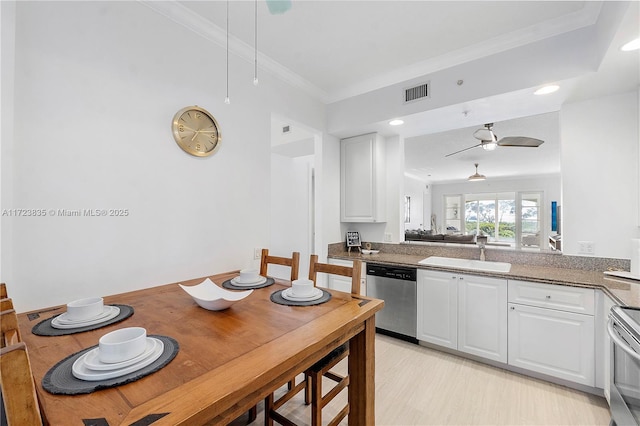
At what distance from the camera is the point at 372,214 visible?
3328mm

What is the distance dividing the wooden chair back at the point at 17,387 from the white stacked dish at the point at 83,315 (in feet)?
2.40

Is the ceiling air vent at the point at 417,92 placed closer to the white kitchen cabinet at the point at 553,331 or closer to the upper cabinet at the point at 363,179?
the upper cabinet at the point at 363,179

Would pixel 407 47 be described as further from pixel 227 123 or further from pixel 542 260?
pixel 542 260

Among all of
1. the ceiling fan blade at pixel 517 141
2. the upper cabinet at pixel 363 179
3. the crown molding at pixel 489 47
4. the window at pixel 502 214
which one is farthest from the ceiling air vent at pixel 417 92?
the window at pixel 502 214

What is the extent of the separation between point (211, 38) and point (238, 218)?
1.46 meters

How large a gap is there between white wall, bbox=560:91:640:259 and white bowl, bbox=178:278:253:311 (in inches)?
109

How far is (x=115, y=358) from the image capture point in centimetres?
81

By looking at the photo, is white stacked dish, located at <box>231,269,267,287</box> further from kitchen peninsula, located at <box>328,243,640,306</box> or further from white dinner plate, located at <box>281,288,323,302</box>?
kitchen peninsula, located at <box>328,243,640,306</box>

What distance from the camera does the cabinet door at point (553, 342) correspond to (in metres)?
1.98

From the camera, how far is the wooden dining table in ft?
2.24

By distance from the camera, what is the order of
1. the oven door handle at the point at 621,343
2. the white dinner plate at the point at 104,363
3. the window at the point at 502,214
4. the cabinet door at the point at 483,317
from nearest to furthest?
the white dinner plate at the point at 104,363
the oven door handle at the point at 621,343
the cabinet door at the point at 483,317
the window at the point at 502,214

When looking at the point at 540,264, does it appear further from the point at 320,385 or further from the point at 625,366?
the point at 320,385

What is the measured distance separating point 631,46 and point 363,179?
7.49 feet

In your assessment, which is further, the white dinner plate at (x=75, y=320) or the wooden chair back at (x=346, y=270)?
the wooden chair back at (x=346, y=270)
